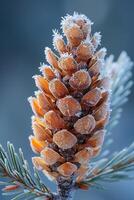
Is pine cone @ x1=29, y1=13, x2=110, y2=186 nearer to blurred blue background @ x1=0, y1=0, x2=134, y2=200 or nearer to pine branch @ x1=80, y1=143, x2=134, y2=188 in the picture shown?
pine branch @ x1=80, y1=143, x2=134, y2=188

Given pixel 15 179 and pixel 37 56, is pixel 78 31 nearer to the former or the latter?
pixel 15 179

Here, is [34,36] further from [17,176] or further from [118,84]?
[17,176]

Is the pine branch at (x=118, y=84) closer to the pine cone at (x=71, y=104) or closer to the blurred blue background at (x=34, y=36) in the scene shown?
the pine cone at (x=71, y=104)

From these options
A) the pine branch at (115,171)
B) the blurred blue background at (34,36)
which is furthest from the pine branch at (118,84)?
the blurred blue background at (34,36)

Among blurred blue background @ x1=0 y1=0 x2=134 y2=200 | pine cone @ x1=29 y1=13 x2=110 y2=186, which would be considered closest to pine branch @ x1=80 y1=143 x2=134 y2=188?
pine cone @ x1=29 y1=13 x2=110 y2=186

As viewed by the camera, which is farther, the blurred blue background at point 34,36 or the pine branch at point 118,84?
the blurred blue background at point 34,36

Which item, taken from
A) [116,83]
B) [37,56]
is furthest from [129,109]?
[116,83]
